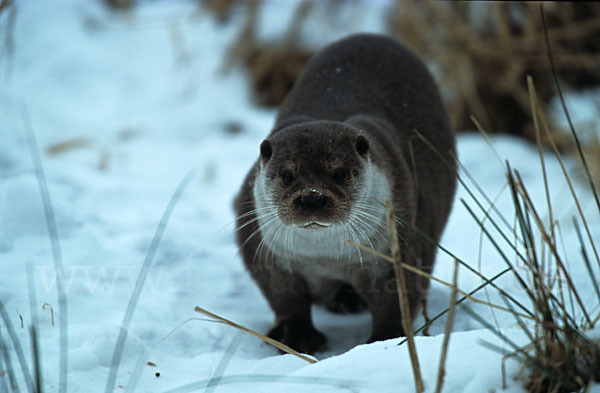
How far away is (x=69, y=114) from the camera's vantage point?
229 inches

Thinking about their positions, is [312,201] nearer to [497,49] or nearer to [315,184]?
[315,184]

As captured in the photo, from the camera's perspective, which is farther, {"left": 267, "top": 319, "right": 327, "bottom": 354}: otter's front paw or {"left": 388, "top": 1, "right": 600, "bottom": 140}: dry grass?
{"left": 388, "top": 1, "right": 600, "bottom": 140}: dry grass

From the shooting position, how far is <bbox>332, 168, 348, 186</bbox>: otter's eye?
242cm

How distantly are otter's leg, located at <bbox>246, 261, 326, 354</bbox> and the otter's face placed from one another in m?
0.39

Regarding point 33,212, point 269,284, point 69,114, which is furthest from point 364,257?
point 69,114

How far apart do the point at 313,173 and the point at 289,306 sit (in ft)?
2.16

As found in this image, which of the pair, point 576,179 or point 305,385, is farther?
point 576,179

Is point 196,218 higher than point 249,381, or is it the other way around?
point 196,218

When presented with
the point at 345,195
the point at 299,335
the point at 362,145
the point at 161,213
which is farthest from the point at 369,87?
the point at 161,213

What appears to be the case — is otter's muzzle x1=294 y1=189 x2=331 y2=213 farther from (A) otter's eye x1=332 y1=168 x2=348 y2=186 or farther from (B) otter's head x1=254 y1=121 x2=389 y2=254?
(A) otter's eye x1=332 y1=168 x2=348 y2=186

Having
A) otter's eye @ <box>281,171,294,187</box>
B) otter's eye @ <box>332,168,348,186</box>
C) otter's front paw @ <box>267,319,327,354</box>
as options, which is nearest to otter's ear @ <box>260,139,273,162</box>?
otter's eye @ <box>281,171,294,187</box>

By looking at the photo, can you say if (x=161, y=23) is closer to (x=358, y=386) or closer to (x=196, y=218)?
(x=196, y=218)

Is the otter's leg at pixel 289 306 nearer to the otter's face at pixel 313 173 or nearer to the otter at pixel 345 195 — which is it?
the otter at pixel 345 195

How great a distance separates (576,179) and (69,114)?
4366 millimetres
